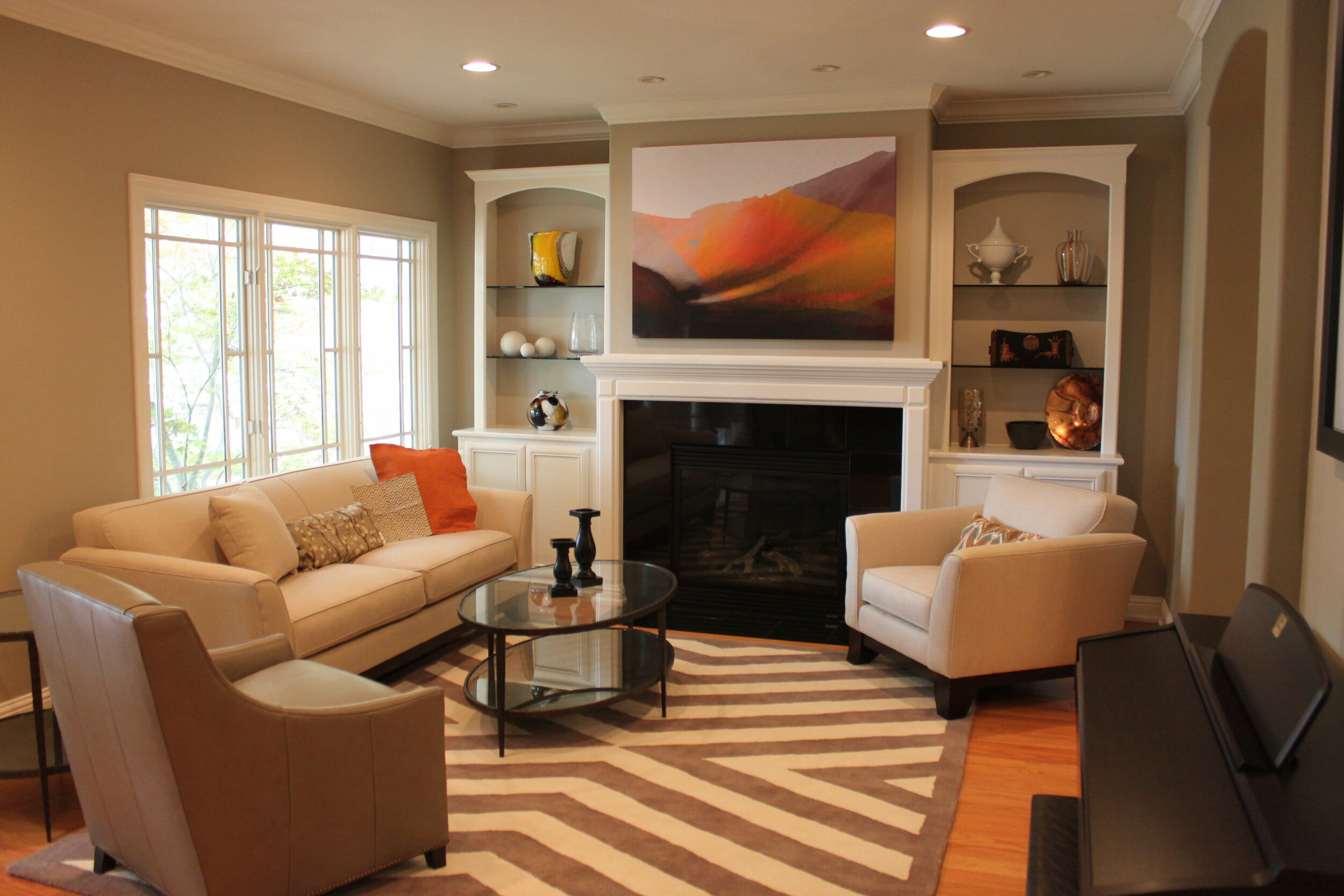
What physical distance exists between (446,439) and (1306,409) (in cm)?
471

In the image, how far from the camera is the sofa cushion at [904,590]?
368 centimetres

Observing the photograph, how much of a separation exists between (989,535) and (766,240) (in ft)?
6.21

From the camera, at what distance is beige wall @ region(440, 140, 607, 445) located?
18.7ft

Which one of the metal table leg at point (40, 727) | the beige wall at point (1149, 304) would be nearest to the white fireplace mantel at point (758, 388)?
the beige wall at point (1149, 304)

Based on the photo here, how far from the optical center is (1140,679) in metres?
1.78

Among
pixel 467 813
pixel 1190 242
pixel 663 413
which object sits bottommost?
pixel 467 813

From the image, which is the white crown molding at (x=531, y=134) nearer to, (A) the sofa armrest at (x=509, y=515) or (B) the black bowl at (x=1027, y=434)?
(A) the sofa armrest at (x=509, y=515)

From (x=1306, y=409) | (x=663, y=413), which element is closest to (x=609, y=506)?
(x=663, y=413)

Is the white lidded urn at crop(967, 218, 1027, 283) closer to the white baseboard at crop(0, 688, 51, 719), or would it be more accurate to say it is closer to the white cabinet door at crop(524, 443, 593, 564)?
the white cabinet door at crop(524, 443, 593, 564)

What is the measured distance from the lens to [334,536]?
13.3 feet

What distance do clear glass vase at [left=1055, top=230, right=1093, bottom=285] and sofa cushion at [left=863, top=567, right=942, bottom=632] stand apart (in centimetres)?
176

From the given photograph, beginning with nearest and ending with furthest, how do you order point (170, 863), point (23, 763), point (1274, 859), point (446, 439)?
1. point (1274, 859)
2. point (170, 863)
3. point (23, 763)
4. point (446, 439)

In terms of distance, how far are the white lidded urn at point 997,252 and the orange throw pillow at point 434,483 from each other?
2823 millimetres

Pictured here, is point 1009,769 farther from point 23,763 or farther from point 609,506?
point 23,763
